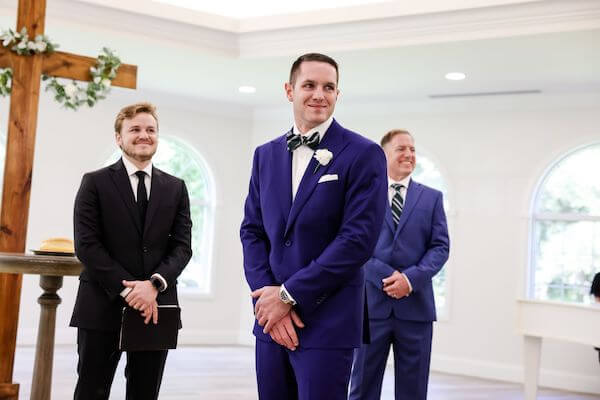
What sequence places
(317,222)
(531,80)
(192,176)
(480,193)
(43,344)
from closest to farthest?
1. (317,222)
2. (43,344)
3. (531,80)
4. (480,193)
5. (192,176)

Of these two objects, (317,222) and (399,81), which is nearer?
(317,222)

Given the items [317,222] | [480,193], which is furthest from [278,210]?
[480,193]

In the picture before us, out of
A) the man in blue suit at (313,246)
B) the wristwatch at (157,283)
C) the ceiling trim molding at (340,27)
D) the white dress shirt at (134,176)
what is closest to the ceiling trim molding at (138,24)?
the ceiling trim molding at (340,27)

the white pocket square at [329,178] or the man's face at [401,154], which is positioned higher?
the man's face at [401,154]

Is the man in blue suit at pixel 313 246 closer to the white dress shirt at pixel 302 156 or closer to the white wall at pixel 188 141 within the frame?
the white dress shirt at pixel 302 156

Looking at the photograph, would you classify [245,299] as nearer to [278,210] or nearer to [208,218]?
[208,218]

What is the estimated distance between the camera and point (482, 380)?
8914mm

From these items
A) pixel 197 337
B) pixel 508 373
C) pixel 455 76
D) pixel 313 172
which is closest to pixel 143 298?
pixel 313 172

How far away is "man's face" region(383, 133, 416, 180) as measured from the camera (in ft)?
14.1

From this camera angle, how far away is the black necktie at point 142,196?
3451mm

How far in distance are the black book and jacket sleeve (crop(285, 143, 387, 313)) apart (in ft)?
3.21

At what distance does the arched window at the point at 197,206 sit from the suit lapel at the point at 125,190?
7.54 meters

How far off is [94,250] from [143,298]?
0.90 feet

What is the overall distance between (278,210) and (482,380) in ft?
22.5
